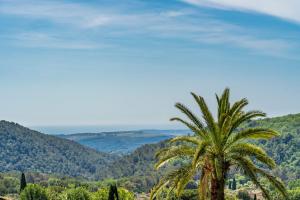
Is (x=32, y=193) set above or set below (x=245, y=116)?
below

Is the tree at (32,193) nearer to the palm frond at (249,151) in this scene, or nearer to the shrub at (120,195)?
the shrub at (120,195)

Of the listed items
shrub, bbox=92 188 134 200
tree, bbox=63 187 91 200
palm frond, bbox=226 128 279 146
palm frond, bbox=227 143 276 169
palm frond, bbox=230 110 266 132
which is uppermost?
palm frond, bbox=230 110 266 132

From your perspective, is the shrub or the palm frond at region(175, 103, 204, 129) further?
the shrub

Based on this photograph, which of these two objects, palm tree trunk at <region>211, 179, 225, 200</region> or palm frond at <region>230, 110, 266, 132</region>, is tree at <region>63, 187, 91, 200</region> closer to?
palm tree trunk at <region>211, 179, 225, 200</region>

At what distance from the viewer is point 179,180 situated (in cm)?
3288

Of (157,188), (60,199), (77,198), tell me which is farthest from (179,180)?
(60,199)

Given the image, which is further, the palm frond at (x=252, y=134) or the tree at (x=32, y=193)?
the tree at (x=32, y=193)

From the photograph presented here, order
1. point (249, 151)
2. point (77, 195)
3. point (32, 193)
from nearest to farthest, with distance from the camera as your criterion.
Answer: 1. point (249, 151)
2. point (32, 193)
3. point (77, 195)

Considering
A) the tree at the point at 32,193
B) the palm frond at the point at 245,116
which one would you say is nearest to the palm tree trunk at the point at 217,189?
the palm frond at the point at 245,116

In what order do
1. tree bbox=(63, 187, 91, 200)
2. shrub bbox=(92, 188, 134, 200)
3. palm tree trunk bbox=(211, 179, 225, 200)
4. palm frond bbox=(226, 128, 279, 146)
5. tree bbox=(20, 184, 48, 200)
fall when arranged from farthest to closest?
1. tree bbox=(63, 187, 91, 200)
2. tree bbox=(20, 184, 48, 200)
3. shrub bbox=(92, 188, 134, 200)
4. palm frond bbox=(226, 128, 279, 146)
5. palm tree trunk bbox=(211, 179, 225, 200)

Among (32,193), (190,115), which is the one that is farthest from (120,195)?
(190,115)

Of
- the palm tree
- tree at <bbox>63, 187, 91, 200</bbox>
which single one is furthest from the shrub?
the palm tree

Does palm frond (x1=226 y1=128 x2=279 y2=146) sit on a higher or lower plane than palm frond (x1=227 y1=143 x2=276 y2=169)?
higher

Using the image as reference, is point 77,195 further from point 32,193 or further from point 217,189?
point 217,189
